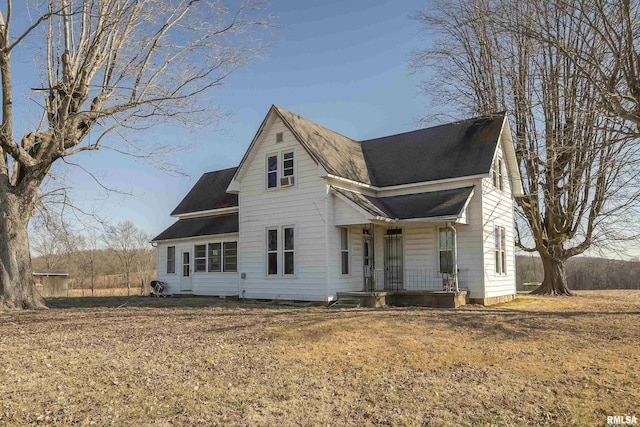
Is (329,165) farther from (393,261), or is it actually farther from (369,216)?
(393,261)

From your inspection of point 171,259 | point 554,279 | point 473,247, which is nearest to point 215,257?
point 171,259

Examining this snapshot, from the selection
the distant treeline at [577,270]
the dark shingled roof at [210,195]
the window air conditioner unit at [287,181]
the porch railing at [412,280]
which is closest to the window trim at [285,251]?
the window air conditioner unit at [287,181]

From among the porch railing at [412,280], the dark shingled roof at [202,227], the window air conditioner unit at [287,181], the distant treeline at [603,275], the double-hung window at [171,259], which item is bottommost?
the distant treeline at [603,275]

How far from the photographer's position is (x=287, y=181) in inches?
→ 733

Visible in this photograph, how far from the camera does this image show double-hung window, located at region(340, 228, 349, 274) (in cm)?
1783

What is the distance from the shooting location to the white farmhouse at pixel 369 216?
1733 centimetres

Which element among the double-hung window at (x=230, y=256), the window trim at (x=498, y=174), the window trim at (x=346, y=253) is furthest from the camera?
the double-hung window at (x=230, y=256)

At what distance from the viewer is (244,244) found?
19.8m

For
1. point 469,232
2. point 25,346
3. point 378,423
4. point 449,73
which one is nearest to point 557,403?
point 378,423

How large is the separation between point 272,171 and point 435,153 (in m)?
6.79

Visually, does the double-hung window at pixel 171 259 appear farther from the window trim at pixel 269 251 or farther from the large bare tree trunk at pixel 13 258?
the large bare tree trunk at pixel 13 258

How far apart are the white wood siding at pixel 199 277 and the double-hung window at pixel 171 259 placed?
189 mm

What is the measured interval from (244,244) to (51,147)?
7.98 metres

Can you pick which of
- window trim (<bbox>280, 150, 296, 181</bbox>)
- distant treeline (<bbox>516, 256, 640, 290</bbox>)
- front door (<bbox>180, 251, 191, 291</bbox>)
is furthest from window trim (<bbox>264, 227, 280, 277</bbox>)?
distant treeline (<bbox>516, 256, 640, 290</bbox>)
